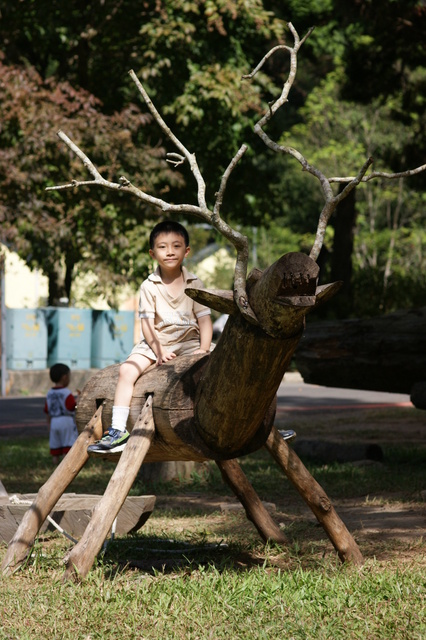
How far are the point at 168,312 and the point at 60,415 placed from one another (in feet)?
15.1

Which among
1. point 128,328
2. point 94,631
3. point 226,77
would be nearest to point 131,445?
point 94,631

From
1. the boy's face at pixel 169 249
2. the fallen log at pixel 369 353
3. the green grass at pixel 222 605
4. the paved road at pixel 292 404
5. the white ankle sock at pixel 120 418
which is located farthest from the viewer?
the paved road at pixel 292 404

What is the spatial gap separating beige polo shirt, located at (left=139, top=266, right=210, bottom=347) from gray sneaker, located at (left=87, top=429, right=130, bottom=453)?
1.99 feet

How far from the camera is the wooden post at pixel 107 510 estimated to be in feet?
16.0

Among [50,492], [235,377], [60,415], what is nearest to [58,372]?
[60,415]

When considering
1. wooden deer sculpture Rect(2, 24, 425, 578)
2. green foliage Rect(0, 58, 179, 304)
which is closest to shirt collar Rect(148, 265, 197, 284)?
wooden deer sculpture Rect(2, 24, 425, 578)

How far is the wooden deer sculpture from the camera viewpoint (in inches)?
170

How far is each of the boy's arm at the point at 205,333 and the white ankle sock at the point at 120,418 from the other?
1.75 ft

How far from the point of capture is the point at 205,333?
18.2 ft

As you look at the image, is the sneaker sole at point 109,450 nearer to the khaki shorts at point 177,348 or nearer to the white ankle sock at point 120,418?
the white ankle sock at point 120,418

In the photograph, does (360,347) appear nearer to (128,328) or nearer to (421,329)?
(421,329)

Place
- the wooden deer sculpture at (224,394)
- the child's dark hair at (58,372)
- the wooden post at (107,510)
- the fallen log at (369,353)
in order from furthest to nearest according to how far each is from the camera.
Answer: the child's dark hair at (58,372)
the fallen log at (369,353)
the wooden post at (107,510)
the wooden deer sculpture at (224,394)

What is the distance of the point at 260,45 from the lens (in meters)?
19.7

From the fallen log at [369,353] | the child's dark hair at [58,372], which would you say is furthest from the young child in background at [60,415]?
the fallen log at [369,353]
